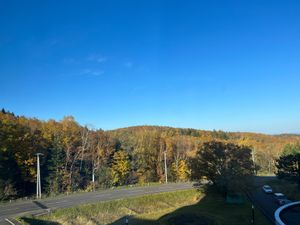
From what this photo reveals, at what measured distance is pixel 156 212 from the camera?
113 ft

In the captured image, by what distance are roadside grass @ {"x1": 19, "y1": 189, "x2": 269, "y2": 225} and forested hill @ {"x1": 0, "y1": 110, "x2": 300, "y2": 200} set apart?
259 inches

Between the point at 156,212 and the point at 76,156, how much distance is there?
27819 mm

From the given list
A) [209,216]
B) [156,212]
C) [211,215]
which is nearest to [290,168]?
[156,212]

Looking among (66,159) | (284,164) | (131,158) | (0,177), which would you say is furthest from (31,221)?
(131,158)

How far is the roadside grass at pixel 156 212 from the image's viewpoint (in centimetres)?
2173

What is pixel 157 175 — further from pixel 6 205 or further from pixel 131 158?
pixel 6 205

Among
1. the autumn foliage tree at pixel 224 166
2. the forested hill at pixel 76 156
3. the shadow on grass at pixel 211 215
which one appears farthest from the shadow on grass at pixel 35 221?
the autumn foliage tree at pixel 224 166

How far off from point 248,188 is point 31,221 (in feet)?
72.7

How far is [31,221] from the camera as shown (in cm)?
2806

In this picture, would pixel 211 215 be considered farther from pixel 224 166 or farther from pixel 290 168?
pixel 290 168

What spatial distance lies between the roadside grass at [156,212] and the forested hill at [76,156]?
659 centimetres

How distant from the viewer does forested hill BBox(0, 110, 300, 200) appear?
155ft

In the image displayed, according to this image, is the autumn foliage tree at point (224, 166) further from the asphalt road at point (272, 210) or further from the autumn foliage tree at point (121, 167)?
the autumn foliage tree at point (121, 167)

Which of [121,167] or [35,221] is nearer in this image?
[35,221]
